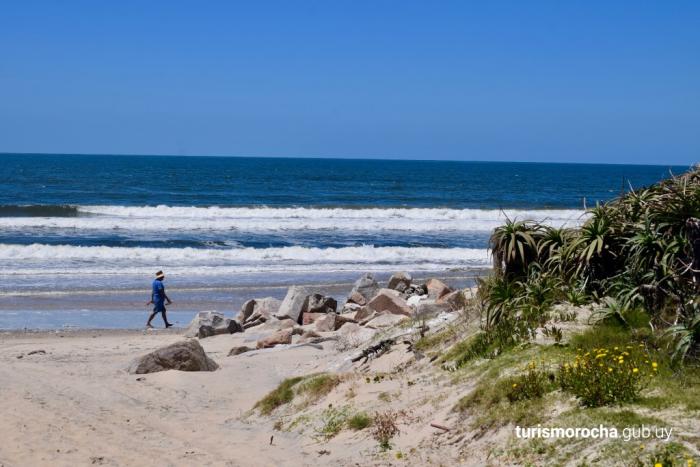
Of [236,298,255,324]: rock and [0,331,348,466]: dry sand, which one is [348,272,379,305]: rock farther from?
[0,331,348,466]: dry sand

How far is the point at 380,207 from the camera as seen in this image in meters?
54.5

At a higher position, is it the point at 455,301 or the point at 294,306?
the point at 455,301

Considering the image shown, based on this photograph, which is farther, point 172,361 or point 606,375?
point 172,361

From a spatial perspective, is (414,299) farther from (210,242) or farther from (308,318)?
(210,242)

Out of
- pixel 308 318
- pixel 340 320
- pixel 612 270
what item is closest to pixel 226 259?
pixel 308 318

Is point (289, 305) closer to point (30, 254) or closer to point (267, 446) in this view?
point (267, 446)

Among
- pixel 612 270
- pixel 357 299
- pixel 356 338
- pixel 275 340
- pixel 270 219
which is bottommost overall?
pixel 275 340

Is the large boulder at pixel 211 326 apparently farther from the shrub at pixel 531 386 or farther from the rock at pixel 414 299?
the shrub at pixel 531 386

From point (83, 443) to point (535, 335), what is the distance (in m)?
4.67

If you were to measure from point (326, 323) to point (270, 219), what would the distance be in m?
29.9

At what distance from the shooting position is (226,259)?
30.1 meters

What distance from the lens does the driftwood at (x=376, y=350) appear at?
1055 cm

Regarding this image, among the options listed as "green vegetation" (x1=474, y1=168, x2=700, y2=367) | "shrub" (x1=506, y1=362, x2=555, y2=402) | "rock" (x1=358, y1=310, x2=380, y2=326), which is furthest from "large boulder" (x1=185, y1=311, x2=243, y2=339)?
"shrub" (x1=506, y1=362, x2=555, y2=402)

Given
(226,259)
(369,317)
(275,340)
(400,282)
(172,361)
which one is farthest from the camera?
(226,259)
